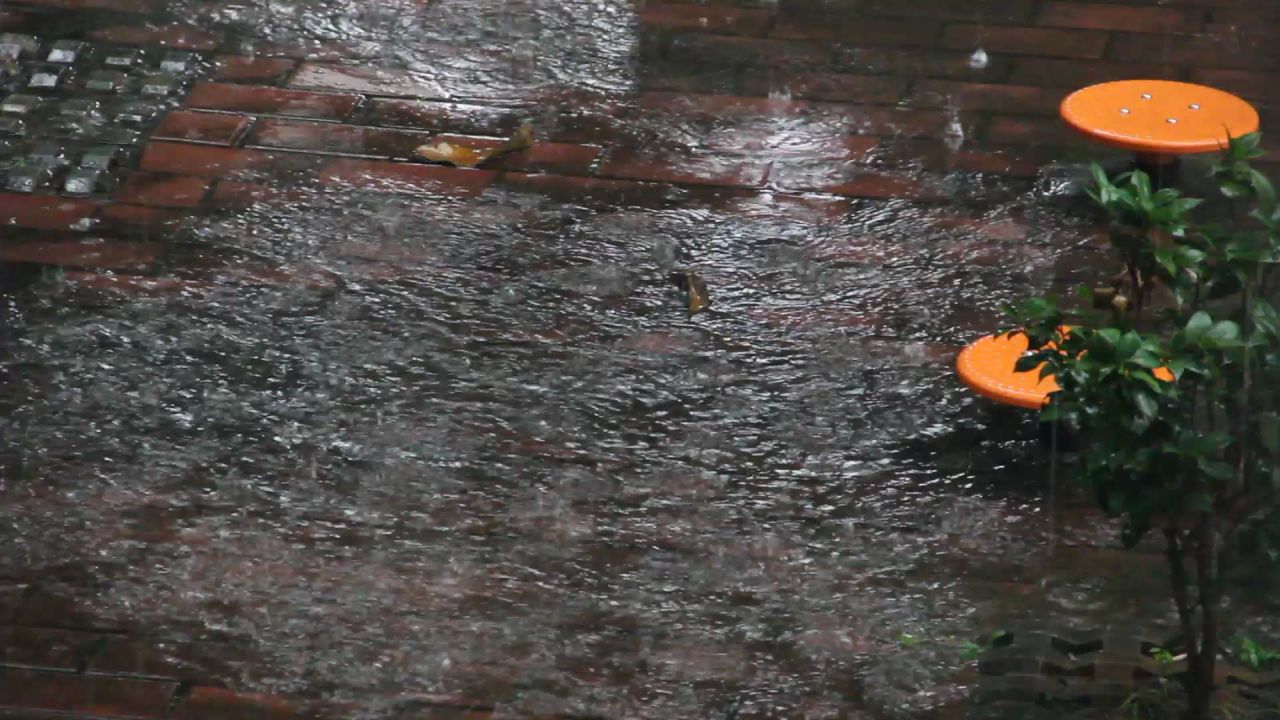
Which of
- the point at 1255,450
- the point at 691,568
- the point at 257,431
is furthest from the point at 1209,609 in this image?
the point at 257,431

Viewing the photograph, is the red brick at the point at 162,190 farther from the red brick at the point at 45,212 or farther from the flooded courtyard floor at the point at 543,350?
the red brick at the point at 45,212

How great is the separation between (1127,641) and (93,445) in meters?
3.13

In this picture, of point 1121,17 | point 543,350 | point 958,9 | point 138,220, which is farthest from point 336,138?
point 1121,17

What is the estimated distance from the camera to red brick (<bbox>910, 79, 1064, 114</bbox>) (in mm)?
7809

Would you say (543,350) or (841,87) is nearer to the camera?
(543,350)

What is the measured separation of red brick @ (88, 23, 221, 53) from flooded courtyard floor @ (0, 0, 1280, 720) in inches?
1.4

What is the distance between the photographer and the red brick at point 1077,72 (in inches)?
315

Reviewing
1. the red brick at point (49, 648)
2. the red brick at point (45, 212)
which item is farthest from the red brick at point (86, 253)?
the red brick at point (49, 648)

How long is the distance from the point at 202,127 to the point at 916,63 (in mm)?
3155

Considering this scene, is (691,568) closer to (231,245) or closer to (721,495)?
(721,495)

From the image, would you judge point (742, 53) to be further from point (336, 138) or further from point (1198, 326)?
point (1198, 326)

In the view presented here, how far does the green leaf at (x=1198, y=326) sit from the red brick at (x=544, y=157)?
4184 mm

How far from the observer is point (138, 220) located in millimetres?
6930

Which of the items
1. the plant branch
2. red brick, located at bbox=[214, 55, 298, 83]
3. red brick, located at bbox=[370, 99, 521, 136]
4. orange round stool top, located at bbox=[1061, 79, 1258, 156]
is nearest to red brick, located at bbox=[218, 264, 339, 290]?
red brick, located at bbox=[370, 99, 521, 136]
